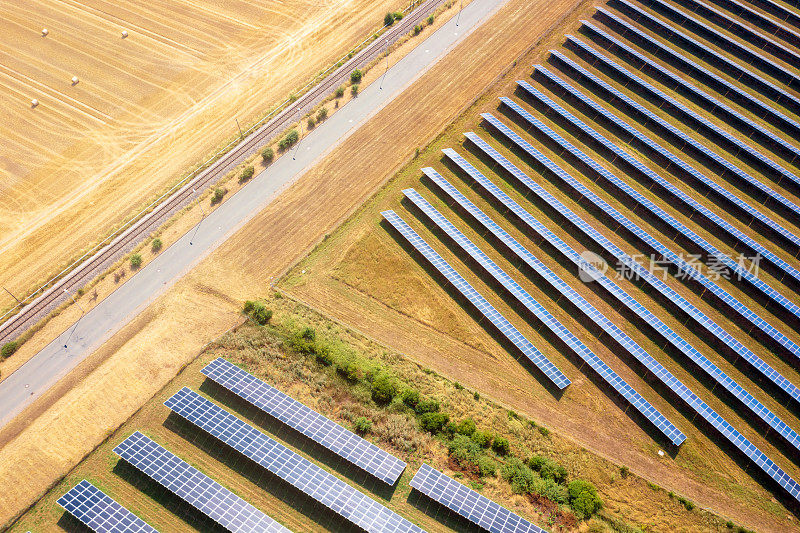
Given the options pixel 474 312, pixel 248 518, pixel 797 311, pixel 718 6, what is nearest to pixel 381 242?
pixel 474 312

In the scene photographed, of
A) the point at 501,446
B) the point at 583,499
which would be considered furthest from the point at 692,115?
the point at 583,499

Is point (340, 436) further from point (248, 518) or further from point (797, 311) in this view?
point (797, 311)

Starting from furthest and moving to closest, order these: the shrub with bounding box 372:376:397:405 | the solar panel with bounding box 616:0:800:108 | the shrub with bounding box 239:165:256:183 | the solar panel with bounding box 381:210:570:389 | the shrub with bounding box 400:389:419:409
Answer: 1. the solar panel with bounding box 616:0:800:108
2. the shrub with bounding box 239:165:256:183
3. the solar panel with bounding box 381:210:570:389
4. the shrub with bounding box 372:376:397:405
5. the shrub with bounding box 400:389:419:409

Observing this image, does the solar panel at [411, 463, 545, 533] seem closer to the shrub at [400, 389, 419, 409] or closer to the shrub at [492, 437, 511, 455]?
the shrub at [492, 437, 511, 455]

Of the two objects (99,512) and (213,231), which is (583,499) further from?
(213,231)

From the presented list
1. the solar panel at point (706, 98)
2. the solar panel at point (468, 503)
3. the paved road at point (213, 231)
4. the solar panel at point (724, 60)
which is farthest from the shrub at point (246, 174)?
the solar panel at point (724, 60)

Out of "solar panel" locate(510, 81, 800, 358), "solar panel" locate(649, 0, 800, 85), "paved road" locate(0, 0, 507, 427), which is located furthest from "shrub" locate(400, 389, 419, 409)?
"solar panel" locate(649, 0, 800, 85)

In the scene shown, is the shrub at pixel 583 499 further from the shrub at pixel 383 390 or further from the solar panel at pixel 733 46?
the solar panel at pixel 733 46
